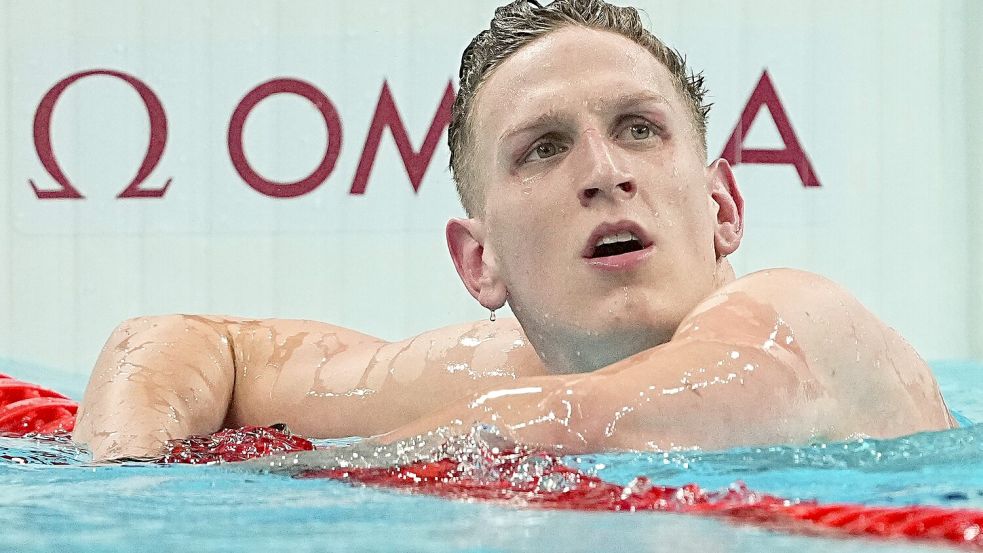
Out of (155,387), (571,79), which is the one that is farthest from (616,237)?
(155,387)

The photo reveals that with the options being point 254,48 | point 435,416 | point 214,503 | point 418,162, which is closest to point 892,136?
point 418,162

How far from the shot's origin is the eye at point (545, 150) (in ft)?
6.36

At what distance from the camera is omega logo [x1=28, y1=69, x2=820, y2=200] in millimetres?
4922

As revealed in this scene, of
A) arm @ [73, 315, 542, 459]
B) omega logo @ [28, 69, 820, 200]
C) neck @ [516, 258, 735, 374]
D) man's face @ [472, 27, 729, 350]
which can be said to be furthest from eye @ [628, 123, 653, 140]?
omega logo @ [28, 69, 820, 200]

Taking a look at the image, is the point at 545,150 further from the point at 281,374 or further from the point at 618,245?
the point at 281,374

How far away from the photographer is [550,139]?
6.37 feet

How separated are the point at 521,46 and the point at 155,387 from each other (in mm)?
1011

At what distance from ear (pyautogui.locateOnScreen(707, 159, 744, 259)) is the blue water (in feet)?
1.59

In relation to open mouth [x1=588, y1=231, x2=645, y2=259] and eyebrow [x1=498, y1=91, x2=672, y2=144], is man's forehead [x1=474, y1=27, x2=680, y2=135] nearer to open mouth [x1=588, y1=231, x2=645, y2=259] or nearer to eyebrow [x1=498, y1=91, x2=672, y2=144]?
eyebrow [x1=498, y1=91, x2=672, y2=144]

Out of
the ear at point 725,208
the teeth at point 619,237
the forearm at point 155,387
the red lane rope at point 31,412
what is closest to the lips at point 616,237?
the teeth at point 619,237

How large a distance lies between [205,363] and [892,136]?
11.7ft

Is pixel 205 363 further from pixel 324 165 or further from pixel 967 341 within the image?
pixel 967 341

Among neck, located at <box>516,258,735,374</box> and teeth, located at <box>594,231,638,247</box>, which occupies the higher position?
teeth, located at <box>594,231,638,247</box>

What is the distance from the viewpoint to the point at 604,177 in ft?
5.96
